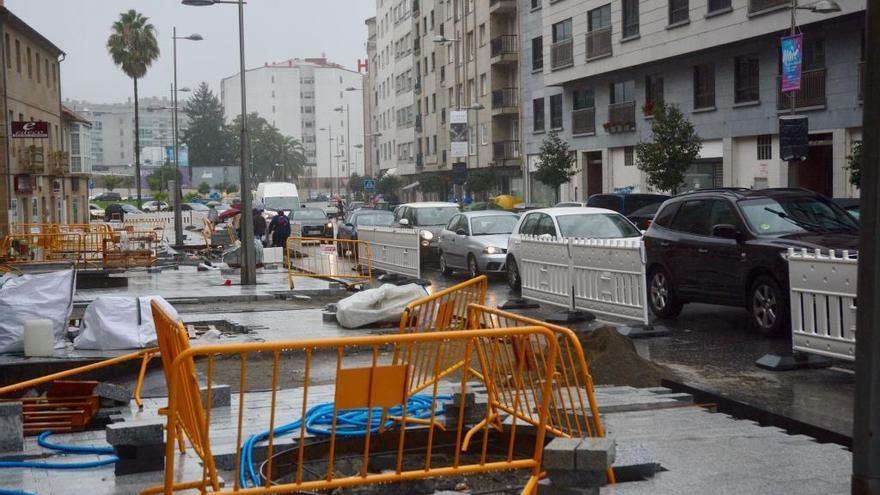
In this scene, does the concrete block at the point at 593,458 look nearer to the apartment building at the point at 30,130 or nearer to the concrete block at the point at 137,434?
the concrete block at the point at 137,434

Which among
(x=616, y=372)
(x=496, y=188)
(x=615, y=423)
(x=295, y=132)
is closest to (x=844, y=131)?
(x=616, y=372)

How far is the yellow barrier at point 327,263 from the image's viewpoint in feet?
74.4

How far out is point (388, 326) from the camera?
573 inches

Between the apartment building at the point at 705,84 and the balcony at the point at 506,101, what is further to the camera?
the balcony at the point at 506,101

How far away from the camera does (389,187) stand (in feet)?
309

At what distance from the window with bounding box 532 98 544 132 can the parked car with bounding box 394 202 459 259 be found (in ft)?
A: 83.2

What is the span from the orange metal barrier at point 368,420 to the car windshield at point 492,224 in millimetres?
16614

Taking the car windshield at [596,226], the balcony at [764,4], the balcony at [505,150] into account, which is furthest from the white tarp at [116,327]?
the balcony at [505,150]

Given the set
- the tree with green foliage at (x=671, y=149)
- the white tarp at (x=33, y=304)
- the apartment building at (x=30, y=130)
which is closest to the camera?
the white tarp at (x=33, y=304)

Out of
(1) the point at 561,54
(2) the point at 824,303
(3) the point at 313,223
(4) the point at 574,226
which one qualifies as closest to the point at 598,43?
(1) the point at 561,54

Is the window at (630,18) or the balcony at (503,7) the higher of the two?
the balcony at (503,7)

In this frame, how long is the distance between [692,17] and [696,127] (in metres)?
4.18

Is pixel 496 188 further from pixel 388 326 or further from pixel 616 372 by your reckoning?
pixel 616 372

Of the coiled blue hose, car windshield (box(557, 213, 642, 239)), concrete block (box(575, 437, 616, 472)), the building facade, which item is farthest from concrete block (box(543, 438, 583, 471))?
the building facade
